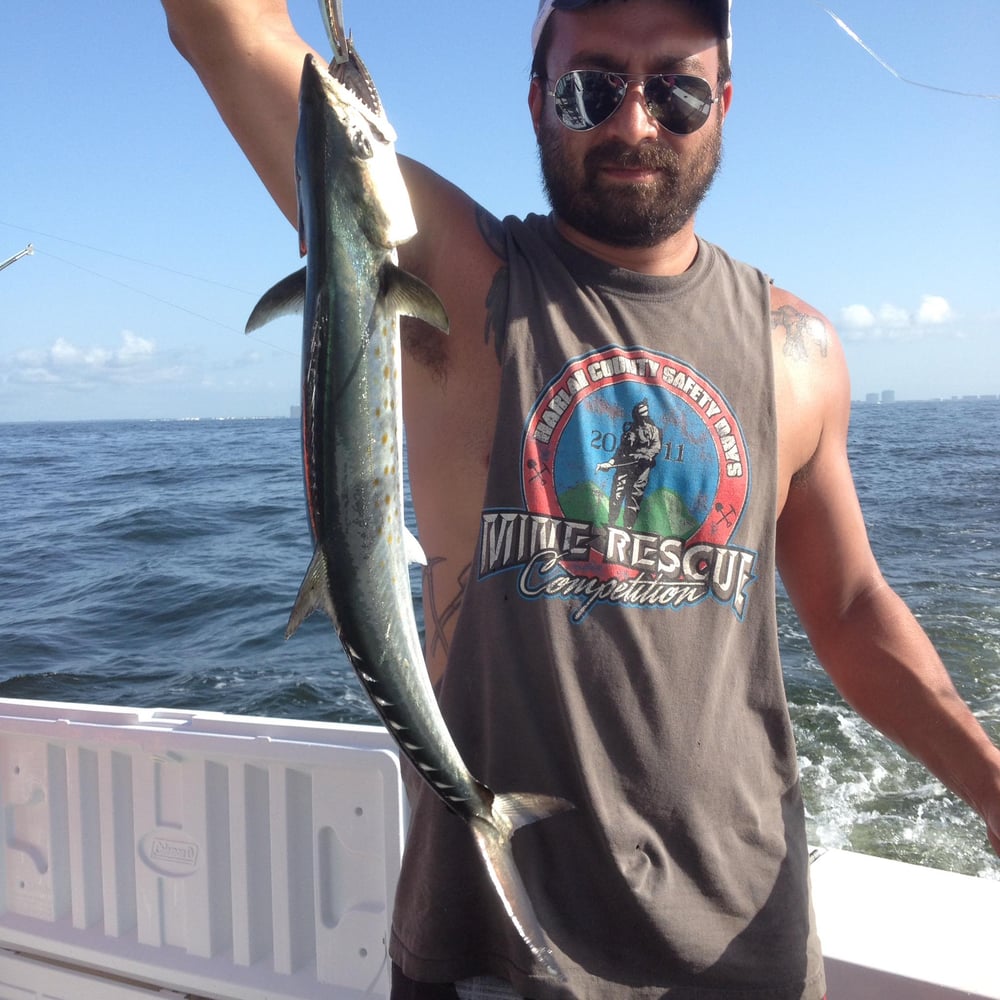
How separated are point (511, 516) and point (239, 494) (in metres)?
22.4

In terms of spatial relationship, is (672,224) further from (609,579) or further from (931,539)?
(931,539)

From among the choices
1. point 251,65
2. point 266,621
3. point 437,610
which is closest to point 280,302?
point 251,65

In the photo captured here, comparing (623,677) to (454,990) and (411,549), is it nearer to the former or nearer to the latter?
(411,549)

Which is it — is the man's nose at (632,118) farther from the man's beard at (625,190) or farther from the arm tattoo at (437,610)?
the arm tattoo at (437,610)

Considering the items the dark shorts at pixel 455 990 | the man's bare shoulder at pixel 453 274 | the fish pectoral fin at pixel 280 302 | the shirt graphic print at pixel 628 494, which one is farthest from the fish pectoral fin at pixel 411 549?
the dark shorts at pixel 455 990

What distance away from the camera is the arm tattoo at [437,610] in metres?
1.99

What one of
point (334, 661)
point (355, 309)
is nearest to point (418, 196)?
point (355, 309)

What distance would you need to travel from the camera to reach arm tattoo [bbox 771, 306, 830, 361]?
2317mm

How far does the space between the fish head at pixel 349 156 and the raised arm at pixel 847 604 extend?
1165 millimetres

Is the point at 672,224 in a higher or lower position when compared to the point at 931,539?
higher

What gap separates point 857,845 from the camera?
682 centimetres

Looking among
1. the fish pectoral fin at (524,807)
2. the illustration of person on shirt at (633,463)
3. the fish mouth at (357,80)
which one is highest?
the fish mouth at (357,80)

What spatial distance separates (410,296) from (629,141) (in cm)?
85

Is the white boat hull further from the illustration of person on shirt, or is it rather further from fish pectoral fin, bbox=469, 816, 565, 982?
the illustration of person on shirt
